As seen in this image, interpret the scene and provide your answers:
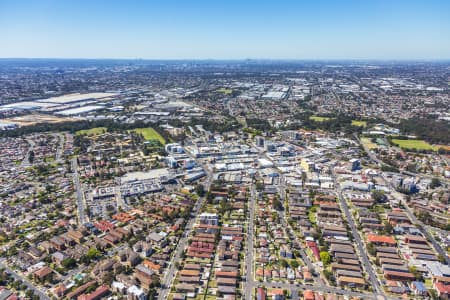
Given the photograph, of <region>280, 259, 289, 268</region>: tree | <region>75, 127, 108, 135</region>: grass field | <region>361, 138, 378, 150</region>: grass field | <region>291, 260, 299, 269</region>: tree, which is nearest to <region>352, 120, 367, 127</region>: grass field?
<region>361, 138, 378, 150</region>: grass field

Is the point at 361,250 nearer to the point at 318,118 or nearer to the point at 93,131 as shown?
the point at 318,118

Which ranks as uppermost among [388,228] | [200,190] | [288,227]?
[200,190]

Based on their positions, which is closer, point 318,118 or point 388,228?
point 388,228

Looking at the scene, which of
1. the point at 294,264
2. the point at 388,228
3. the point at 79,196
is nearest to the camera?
the point at 294,264

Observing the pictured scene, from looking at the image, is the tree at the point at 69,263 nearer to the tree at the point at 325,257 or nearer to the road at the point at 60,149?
the tree at the point at 325,257

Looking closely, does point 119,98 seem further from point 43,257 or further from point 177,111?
point 43,257

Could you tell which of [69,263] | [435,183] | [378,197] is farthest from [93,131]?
[435,183]

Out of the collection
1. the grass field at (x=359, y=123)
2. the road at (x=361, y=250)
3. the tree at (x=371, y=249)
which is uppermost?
the grass field at (x=359, y=123)

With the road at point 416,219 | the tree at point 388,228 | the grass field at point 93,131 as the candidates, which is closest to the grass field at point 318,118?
the road at point 416,219
